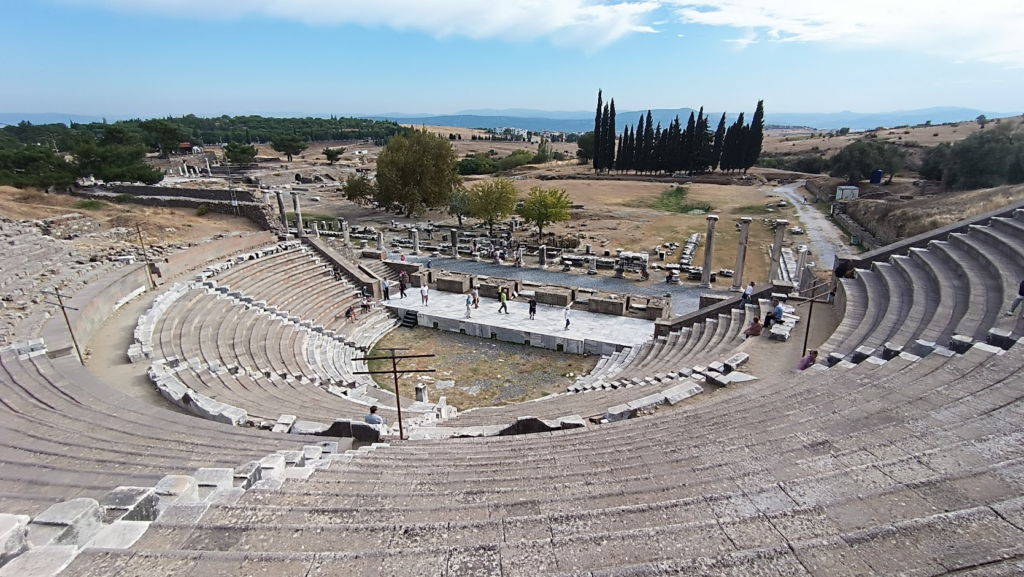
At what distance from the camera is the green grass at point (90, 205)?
100ft

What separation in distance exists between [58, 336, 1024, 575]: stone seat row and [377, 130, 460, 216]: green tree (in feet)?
127

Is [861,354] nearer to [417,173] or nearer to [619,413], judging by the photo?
[619,413]

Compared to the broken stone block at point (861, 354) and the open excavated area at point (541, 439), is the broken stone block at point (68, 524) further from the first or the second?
the broken stone block at point (861, 354)

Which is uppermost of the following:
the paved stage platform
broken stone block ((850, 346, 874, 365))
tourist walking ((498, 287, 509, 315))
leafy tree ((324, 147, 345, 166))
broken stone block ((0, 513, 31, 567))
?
leafy tree ((324, 147, 345, 166))

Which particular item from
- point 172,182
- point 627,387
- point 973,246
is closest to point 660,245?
point 973,246

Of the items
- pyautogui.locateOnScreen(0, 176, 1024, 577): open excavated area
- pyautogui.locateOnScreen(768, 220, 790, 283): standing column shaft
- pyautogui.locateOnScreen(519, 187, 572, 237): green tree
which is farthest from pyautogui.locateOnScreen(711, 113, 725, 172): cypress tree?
pyautogui.locateOnScreen(0, 176, 1024, 577): open excavated area

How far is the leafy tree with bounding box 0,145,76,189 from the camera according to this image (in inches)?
1414

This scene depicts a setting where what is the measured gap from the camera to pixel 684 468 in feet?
18.8

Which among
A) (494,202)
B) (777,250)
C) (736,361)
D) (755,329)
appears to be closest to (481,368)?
(736,361)

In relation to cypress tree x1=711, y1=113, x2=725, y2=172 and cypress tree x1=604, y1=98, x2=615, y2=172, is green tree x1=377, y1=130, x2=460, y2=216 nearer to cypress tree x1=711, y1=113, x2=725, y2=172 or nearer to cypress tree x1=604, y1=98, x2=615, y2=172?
cypress tree x1=604, y1=98, x2=615, y2=172

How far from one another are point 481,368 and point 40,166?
43758 mm

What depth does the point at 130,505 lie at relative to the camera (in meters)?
4.54

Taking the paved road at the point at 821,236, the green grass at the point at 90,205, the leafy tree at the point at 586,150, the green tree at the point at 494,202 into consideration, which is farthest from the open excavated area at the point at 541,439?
the leafy tree at the point at 586,150

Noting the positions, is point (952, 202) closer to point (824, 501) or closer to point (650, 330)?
point (650, 330)
